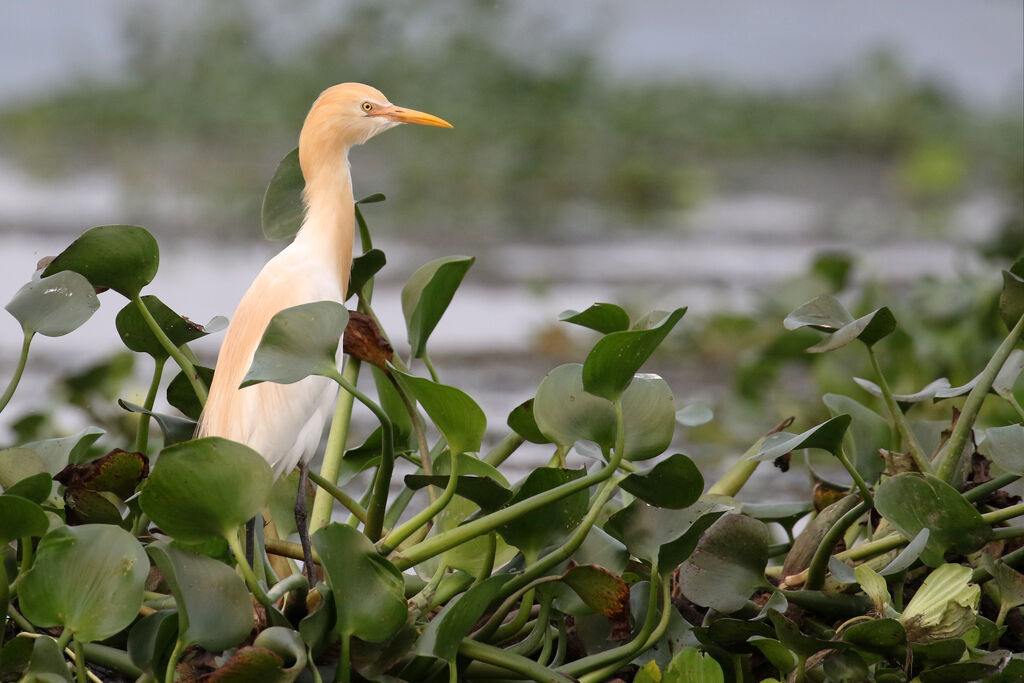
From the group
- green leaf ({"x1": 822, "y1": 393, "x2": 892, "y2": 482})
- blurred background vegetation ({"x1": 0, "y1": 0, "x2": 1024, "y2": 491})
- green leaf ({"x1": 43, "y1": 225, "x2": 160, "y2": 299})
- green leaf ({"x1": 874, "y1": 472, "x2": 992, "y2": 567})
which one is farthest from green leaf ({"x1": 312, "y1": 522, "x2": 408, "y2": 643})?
blurred background vegetation ({"x1": 0, "y1": 0, "x2": 1024, "y2": 491})

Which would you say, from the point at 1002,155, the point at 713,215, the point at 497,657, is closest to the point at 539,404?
the point at 497,657

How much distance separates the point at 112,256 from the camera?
76 centimetres

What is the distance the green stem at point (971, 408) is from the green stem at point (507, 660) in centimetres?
31

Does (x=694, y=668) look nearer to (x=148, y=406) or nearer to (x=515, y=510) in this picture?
(x=515, y=510)

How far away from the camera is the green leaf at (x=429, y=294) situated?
80 cm

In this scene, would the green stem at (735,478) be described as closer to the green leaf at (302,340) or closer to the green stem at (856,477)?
the green stem at (856,477)

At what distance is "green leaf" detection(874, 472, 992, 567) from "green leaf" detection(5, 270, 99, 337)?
0.51m

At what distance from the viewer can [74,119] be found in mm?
6293

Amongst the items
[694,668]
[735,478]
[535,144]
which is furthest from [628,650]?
[535,144]

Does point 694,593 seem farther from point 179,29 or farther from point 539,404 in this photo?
point 179,29

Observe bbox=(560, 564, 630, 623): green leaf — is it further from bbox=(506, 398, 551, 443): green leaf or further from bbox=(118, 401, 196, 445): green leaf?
bbox=(118, 401, 196, 445): green leaf

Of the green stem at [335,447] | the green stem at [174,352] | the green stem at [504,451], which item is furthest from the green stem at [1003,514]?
the green stem at [174,352]

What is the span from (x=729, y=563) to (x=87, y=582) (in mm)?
404

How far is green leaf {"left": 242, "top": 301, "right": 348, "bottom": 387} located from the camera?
26.0 inches
